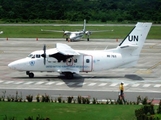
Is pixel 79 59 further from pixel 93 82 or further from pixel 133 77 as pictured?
pixel 133 77

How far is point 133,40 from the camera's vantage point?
51.7m

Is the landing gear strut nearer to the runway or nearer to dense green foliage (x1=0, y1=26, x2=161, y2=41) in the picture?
the runway

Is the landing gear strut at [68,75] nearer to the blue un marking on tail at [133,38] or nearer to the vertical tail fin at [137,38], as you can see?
the vertical tail fin at [137,38]

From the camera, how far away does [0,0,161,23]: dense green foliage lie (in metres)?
149

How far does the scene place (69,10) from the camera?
15675 cm

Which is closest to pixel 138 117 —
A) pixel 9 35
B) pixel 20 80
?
pixel 20 80

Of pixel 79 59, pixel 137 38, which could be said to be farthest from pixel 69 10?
pixel 79 59

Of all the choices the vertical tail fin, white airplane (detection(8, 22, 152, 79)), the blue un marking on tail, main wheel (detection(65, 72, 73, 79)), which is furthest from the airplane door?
the blue un marking on tail

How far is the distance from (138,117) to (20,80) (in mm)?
Result: 23615

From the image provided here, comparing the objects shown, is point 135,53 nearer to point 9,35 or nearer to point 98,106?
point 98,106

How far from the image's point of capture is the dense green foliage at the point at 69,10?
149 metres

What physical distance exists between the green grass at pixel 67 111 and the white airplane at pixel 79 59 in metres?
15.3

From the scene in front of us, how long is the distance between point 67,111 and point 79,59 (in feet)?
61.3

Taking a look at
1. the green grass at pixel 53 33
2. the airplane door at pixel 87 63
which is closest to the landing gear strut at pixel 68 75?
the airplane door at pixel 87 63
